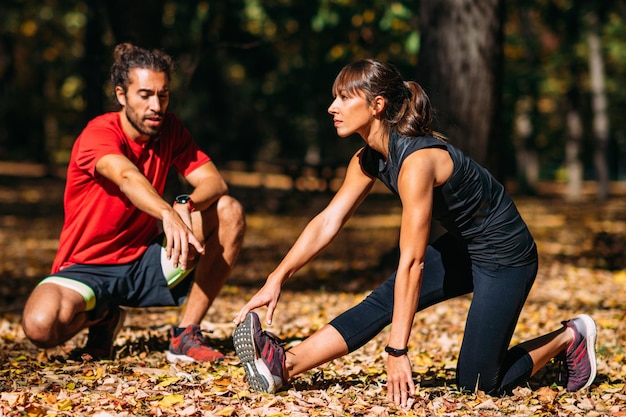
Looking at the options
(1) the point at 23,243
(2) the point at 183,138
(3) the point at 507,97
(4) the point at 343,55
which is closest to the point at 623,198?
(3) the point at 507,97

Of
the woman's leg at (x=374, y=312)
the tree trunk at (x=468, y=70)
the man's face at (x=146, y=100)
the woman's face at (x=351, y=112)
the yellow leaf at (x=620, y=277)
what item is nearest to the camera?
the woman's face at (x=351, y=112)

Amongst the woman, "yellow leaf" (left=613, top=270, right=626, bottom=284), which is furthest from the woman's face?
"yellow leaf" (left=613, top=270, right=626, bottom=284)

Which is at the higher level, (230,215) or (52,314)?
(230,215)

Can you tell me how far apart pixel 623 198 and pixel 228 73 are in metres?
17.9

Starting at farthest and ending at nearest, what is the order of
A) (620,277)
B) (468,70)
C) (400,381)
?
(620,277), (468,70), (400,381)

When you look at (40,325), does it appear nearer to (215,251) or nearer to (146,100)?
(215,251)

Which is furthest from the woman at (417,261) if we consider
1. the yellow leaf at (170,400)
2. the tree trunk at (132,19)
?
the tree trunk at (132,19)

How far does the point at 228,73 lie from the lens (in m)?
35.3

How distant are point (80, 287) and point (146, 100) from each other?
104 cm

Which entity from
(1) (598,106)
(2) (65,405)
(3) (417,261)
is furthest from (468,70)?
(1) (598,106)

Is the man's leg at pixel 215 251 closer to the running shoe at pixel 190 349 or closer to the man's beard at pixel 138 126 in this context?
the running shoe at pixel 190 349

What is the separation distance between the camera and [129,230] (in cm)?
467

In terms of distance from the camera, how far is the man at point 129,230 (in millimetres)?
4379

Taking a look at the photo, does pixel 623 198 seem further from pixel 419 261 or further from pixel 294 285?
pixel 419 261
